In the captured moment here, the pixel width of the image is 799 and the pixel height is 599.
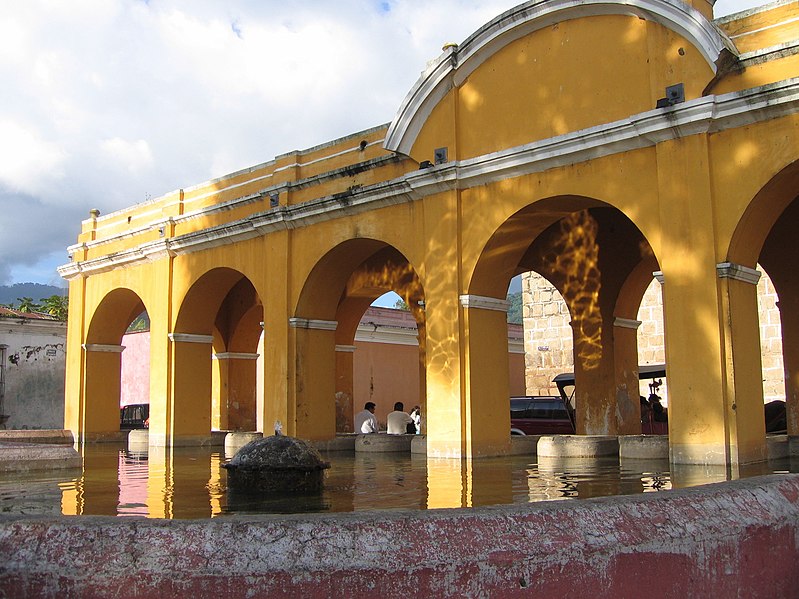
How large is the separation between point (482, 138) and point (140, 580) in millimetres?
9864

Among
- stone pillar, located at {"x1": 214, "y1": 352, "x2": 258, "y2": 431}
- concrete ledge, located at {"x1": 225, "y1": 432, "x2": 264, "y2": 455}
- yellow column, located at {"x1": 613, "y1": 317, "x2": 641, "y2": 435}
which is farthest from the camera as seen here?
stone pillar, located at {"x1": 214, "y1": 352, "x2": 258, "y2": 431}

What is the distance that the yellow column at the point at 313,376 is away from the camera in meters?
14.5

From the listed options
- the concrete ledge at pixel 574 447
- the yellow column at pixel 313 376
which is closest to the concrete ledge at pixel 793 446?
the concrete ledge at pixel 574 447

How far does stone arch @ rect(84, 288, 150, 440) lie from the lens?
62.7ft

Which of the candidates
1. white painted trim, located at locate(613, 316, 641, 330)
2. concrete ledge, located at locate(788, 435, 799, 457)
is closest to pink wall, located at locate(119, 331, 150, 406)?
white painted trim, located at locate(613, 316, 641, 330)

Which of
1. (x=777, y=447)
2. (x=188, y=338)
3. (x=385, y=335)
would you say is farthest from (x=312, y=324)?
(x=385, y=335)

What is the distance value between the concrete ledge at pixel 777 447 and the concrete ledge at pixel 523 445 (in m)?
3.31

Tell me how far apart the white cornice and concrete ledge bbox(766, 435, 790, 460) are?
3.91 metres

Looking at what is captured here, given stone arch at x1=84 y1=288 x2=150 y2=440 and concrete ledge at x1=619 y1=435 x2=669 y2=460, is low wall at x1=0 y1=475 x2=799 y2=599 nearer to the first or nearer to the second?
concrete ledge at x1=619 y1=435 x2=669 y2=460

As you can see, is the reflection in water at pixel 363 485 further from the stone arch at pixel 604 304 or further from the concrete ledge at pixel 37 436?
the concrete ledge at pixel 37 436

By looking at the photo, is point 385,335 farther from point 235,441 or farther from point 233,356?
point 235,441

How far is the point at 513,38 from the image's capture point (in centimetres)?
1162

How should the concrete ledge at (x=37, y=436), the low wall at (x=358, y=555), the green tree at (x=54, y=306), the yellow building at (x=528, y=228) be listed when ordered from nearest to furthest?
1. the low wall at (x=358, y=555)
2. the yellow building at (x=528, y=228)
3. the concrete ledge at (x=37, y=436)
4. the green tree at (x=54, y=306)

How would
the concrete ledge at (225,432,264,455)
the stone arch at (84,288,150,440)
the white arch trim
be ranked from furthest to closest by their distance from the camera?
the stone arch at (84,288,150,440) → the concrete ledge at (225,432,264,455) → the white arch trim
